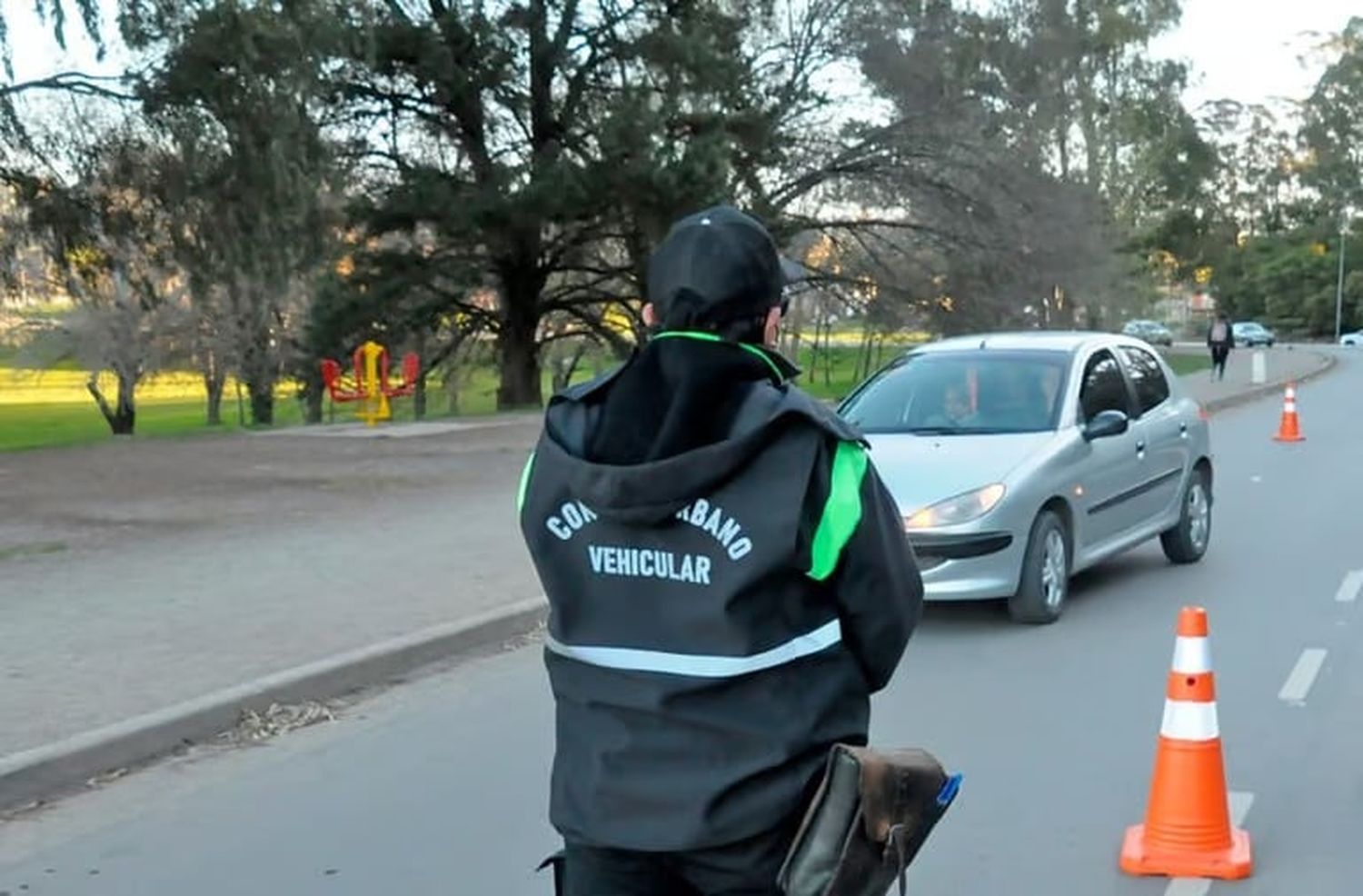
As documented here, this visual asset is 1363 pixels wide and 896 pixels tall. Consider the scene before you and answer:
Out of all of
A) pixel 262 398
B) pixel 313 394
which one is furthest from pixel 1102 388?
pixel 262 398

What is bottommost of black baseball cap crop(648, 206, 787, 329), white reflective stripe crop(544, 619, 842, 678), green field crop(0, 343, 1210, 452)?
green field crop(0, 343, 1210, 452)

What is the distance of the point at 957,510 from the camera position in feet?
30.7

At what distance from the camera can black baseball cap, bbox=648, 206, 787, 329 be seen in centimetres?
263

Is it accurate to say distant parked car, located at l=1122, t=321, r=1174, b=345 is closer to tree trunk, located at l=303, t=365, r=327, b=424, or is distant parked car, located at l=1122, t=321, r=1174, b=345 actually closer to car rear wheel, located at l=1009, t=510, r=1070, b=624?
tree trunk, located at l=303, t=365, r=327, b=424

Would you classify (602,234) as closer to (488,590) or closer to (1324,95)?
(488,590)

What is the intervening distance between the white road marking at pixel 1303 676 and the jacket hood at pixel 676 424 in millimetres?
5927

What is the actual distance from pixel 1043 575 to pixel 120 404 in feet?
191

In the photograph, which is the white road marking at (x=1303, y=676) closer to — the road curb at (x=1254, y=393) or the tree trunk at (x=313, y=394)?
the road curb at (x=1254, y=393)

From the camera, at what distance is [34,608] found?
991 centimetres

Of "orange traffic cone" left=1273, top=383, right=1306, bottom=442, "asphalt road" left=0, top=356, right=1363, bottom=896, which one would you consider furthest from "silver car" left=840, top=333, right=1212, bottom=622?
"orange traffic cone" left=1273, top=383, right=1306, bottom=442

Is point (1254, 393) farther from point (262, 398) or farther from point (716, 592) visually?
point (716, 592)

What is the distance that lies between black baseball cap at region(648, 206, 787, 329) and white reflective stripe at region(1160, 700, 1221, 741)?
11.0ft

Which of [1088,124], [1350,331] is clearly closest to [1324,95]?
[1350,331]

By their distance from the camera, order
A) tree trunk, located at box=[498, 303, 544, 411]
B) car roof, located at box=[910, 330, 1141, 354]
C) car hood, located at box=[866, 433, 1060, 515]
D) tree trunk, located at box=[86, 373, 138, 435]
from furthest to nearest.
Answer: tree trunk, located at box=[86, 373, 138, 435]
tree trunk, located at box=[498, 303, 544, 411]
car roof, located at box=[910, 330, 1141, 354]
car hood, located at box=[866, 433, 1060, 515]
